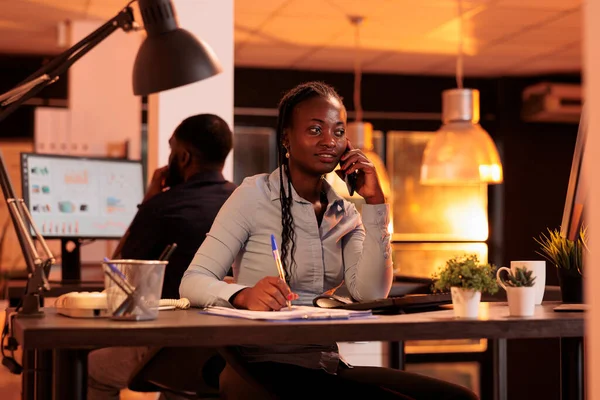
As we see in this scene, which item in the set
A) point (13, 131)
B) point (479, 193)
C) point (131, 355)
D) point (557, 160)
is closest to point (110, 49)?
point (13, 131)

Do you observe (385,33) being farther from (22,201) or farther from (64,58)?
(22,201)

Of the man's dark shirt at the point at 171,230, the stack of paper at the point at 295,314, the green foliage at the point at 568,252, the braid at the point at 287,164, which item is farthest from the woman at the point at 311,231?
the man's dark shirt at the point at 171,230

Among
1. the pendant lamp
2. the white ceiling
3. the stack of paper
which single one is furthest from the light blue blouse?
the white ceiling

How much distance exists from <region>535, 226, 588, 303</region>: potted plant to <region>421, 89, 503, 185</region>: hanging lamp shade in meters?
2.28

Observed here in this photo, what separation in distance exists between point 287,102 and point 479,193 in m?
6.21

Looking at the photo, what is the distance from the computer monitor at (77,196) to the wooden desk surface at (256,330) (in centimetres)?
226

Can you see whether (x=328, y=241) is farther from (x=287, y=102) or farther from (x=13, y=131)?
(x=13, y=131)

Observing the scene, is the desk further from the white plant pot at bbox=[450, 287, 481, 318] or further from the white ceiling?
the white ceiling

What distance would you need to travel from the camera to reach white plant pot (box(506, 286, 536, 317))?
1740 mm

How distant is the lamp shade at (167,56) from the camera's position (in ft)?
8.09

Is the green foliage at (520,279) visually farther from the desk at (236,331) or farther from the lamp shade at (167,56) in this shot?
the lamp shade at (167,56)

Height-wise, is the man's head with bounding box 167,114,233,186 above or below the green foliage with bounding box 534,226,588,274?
above

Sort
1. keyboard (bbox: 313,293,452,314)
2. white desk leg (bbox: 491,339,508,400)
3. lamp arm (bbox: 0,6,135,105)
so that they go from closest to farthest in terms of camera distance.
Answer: keyboard (bbox: 313,293,452,314)
lamp arm (bbox: 0,6,135,105)
white desk leg (bbox: 491,339,508,400)

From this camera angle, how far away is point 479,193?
8.20m
